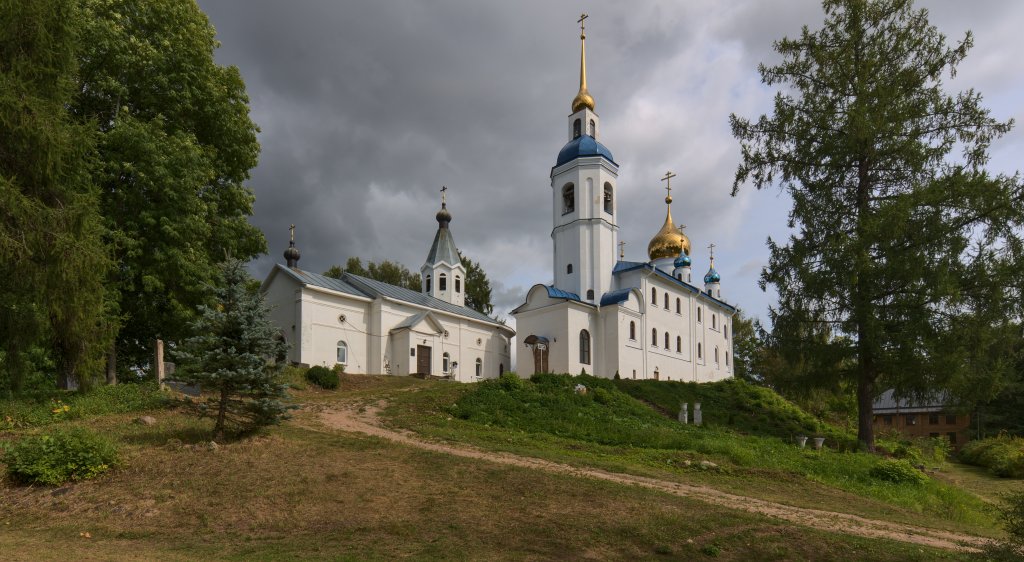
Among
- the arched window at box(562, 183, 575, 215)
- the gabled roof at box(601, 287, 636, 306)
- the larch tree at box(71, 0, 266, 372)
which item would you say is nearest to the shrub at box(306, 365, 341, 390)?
the larch tree at box(71, 0, 266, 372)

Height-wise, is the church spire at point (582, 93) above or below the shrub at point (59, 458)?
above

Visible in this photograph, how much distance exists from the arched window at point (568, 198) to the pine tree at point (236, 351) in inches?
1005

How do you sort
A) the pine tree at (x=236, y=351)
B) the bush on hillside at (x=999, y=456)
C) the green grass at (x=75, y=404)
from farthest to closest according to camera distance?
the bush on hillside at (x=999, y=456) → the green grass at (x=75, y=404) → the pine tree at (x=236, y=351)

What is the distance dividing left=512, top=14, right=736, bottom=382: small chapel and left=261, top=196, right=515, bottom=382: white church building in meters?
3.07

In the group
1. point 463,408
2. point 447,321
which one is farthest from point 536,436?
point 447,321

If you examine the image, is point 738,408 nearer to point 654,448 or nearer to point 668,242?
point 654,448

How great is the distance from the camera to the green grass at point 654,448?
11.6 meters

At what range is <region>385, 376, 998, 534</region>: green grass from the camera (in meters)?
11.6

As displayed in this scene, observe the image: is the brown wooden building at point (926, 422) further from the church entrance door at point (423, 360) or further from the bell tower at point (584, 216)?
the church entrance door at point (423, 360)

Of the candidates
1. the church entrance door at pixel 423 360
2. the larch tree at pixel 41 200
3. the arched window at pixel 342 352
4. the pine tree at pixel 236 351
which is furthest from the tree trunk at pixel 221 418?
the church entrance door at pixel 423 360

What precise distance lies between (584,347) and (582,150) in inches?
404

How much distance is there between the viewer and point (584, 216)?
111ft

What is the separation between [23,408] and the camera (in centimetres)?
1346

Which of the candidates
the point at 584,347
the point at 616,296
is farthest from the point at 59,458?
the point at 616,296
